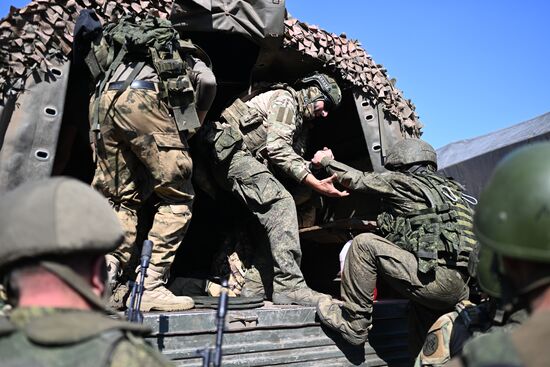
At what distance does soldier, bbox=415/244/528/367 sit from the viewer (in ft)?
6.54

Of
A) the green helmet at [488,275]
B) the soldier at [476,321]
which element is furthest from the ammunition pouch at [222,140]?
the green helmet at [488,275]

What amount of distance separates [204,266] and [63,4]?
2.86 meters

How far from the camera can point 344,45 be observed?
5.34 meters

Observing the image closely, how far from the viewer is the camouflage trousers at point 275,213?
4.54 m

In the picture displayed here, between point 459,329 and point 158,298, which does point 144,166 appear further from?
point 459,329

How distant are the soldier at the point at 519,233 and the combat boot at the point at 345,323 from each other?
92.9 inches

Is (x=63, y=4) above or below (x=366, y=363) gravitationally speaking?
above

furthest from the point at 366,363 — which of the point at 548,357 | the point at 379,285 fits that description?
the point at 548,357

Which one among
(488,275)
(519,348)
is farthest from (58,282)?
(488,275)

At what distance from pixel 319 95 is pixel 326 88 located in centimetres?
9

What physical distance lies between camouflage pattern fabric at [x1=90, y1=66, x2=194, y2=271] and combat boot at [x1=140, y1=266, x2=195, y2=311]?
8 cm

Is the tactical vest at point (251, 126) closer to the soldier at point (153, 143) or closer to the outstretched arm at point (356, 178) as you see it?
the outstretched arm at point (356, 178)

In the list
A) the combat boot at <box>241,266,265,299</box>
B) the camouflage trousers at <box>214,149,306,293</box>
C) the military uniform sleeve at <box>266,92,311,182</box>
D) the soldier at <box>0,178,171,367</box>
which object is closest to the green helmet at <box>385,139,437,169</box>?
the military uniform sleeve at <box>266,92,311,182</box>

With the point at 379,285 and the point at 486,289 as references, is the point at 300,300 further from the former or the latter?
the point at 486,289
